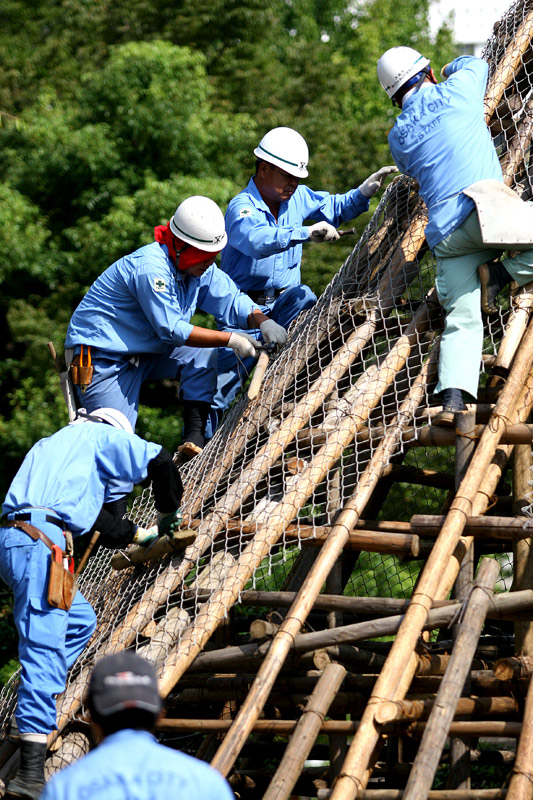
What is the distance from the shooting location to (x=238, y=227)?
6699 mm

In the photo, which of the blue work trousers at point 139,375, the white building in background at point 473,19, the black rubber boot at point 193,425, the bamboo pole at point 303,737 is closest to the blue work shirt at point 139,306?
the blue work trousers at point 139,375

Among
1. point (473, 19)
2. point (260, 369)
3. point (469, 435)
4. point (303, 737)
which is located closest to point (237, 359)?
point (260, 369)

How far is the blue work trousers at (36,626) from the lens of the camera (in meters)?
4.43

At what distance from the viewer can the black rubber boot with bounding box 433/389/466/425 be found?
493 centimetres

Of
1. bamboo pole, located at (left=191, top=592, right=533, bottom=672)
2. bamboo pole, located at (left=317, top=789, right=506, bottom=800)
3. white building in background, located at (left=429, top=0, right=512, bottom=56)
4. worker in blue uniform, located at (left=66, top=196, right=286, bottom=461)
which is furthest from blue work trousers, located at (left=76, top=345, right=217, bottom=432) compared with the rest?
white building in background, located at (left=429, top=0, right=512, bottom=56)

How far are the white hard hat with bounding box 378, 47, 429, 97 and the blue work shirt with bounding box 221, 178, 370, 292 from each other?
120 cm

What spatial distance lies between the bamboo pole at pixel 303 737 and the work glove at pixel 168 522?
40.5 inches

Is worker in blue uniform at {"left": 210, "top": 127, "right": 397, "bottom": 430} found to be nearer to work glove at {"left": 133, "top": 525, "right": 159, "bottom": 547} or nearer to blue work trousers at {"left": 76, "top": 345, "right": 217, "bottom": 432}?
blue work trousers at {"left": 76, "top": 345, "right": 217, "bottom": 432}

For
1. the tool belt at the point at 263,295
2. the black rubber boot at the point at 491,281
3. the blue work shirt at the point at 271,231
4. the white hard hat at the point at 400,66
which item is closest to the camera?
the black rubber boot at the point at 491,281

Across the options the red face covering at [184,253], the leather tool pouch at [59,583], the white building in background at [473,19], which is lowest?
the leather tool pouch at [59,583]

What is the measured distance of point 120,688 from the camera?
2479 mm

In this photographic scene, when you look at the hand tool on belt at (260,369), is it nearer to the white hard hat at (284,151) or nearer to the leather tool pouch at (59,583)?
the white hard hat at (284,151)

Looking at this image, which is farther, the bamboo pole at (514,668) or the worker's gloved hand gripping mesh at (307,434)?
the worker's gloved hand gripping mesh at (307,434)

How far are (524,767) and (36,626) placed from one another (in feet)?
6.48
